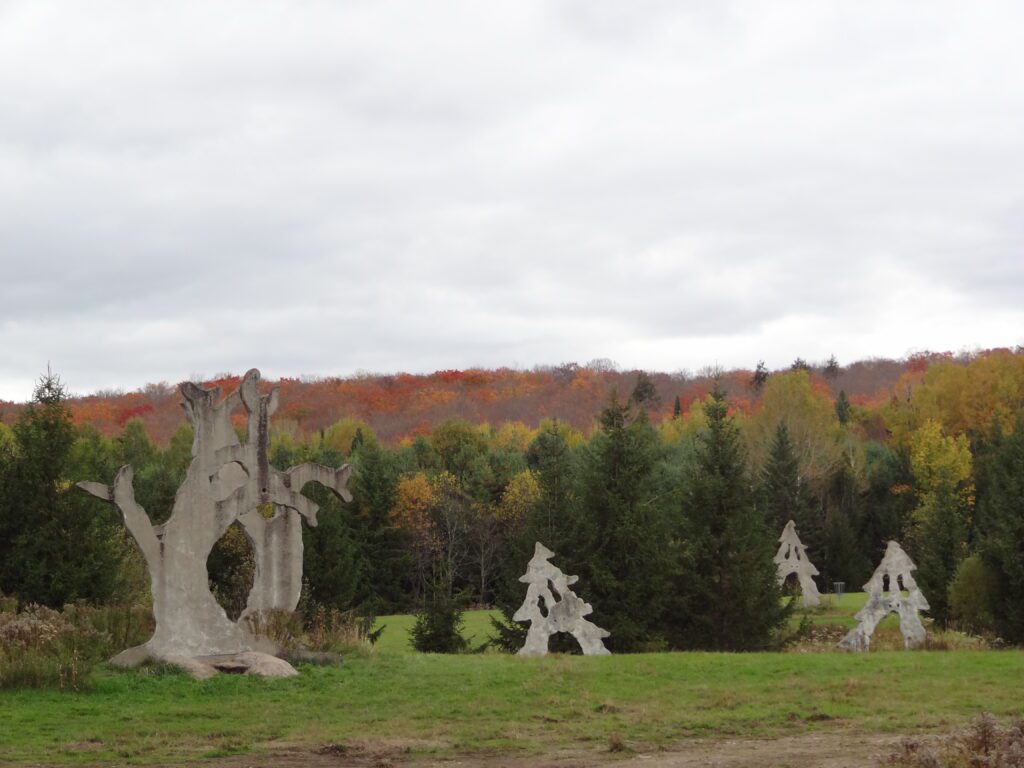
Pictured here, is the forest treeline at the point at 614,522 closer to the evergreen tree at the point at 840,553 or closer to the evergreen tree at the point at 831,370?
the evergreen tree at the point at 840,553

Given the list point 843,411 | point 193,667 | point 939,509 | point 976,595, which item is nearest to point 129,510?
point 193,667

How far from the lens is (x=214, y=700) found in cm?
1512

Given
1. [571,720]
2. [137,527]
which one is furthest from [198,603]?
[571,720]

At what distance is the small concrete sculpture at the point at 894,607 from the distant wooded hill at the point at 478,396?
72.1m

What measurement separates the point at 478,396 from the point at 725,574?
302 feet

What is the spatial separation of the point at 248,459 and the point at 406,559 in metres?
35.4

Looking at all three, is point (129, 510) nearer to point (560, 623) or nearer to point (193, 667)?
point (193, 667)

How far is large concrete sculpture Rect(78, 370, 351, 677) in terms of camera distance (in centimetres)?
1697

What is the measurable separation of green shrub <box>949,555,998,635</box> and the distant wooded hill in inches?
2712

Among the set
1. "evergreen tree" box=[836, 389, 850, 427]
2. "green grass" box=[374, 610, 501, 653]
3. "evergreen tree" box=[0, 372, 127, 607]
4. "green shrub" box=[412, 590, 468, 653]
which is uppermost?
"evergreen tree" box=[836, 389, 850, 427]

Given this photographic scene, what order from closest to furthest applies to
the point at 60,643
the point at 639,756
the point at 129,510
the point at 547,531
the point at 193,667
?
the point at 639,756
the point at 60,643
the point at 193,667
the point at 129,510
the point at 547,531

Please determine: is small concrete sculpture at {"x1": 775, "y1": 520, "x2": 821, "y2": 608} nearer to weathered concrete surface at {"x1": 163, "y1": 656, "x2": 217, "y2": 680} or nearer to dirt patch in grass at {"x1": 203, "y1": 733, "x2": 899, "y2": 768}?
weathered concrete surface at {"x1": 163, "y1": 656, "x2": 217, "y2": 680}

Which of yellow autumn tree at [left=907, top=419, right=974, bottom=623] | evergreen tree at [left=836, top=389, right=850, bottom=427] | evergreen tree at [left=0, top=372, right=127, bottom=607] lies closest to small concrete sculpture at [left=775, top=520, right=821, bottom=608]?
yellow autumn tree at [left=907, top=419, right=974, bottom=623]

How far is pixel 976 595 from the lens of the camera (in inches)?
1133
